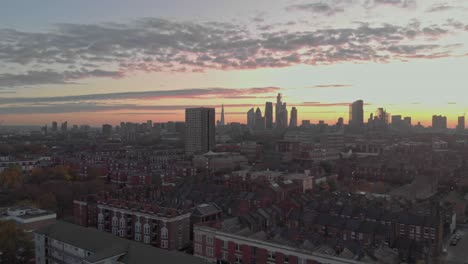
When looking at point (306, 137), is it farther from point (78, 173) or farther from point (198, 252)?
point (198, 252)

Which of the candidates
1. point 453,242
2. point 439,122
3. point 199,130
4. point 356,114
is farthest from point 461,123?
point 453,242

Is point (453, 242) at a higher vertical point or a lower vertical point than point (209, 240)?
lower

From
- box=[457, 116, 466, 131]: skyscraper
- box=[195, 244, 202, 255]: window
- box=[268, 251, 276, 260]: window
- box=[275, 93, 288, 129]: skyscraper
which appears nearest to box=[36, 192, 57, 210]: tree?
box=[195, 244, 202, 255]: window

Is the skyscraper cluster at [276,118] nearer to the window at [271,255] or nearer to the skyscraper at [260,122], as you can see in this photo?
the skyscraper at [260,122]

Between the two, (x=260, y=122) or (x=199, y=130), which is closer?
(x=199, y=130)

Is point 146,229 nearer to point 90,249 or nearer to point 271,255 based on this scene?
point 90,249

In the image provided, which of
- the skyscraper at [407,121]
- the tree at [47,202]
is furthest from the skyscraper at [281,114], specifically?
the tree at [47,202]

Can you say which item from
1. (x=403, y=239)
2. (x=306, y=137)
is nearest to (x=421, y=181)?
(x=403, y=239)
